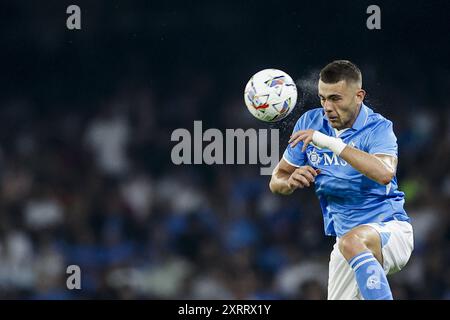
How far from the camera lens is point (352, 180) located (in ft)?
22.3

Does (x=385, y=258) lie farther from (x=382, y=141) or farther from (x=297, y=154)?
(x=297, y=154)

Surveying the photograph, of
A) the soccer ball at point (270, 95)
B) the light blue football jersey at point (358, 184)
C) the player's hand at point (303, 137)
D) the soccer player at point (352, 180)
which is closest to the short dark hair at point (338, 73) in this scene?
the soccer player at point (352, 180)

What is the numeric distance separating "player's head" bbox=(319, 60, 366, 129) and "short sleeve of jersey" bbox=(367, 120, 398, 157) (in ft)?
0.69

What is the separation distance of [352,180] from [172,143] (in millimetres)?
4310

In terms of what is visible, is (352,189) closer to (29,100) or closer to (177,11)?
(177,11)

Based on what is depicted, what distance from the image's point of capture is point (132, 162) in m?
11.1

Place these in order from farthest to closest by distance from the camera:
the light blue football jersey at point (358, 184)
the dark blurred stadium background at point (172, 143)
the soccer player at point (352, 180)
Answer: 1. the dark blurred stadium background at point (172, 143)
2. the light blue football jersey at point (358, 184)
3. the soccer player at point (352, 180)

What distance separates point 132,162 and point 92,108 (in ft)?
2.53

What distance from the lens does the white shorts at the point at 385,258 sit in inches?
258

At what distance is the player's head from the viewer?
22.0ft

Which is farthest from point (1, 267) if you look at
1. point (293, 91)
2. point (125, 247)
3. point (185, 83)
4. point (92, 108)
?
point (293, 91)

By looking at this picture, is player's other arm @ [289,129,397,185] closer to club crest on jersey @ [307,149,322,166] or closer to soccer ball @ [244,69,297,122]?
club crest on jersey @ [307,149,322,166]

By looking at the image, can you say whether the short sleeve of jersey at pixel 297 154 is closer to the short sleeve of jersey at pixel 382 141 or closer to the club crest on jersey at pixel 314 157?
the club crest on jersey at pixel 314 157

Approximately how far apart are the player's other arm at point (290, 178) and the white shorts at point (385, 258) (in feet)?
1.72
